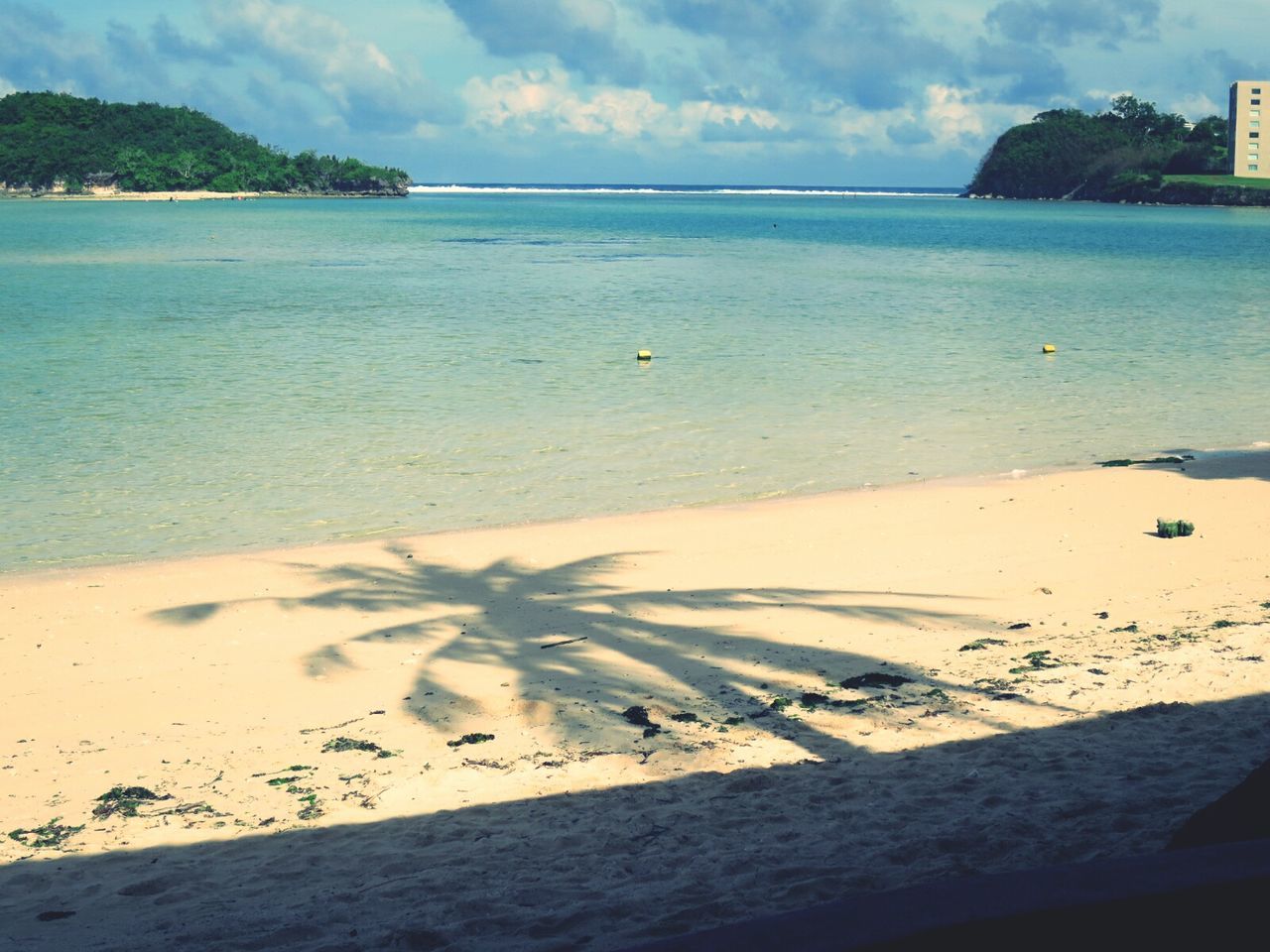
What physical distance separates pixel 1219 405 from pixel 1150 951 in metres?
21.4

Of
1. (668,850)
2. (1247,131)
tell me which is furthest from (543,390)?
(1247,131)

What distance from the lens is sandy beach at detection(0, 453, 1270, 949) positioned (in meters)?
4.72

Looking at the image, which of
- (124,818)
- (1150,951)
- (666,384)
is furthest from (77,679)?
(666,384)

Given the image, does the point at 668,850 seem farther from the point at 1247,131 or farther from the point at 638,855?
the point at 1247,131

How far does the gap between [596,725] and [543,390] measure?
638 inches

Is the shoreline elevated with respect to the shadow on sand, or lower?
lower

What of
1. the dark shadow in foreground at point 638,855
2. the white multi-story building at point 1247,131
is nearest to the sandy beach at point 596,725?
the dark shadow in foreground at point 638,855

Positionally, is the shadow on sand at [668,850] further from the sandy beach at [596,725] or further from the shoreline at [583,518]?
the shoreline at [583,518]

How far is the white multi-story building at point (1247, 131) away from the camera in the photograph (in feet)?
597

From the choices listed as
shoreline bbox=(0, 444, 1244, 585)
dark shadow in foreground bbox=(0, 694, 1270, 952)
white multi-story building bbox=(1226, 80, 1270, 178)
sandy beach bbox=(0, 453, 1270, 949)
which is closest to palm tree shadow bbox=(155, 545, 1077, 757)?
sandy beach bbox=(0, 453, 1270, 949)

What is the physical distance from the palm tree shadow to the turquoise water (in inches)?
110

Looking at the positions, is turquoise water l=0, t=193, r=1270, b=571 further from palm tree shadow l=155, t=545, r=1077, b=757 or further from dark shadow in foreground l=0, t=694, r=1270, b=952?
dark shadow in foreground l=0, t=694, r=1270, b=952

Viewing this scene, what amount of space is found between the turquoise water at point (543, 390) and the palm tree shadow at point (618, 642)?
2.80m

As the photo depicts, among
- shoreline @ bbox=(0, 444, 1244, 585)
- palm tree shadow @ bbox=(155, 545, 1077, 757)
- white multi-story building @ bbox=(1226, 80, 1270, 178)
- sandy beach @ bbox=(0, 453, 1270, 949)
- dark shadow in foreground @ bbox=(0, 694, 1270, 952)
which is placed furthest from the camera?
white multi-story building @ bbox=(1226, 80, 1270, 178)
